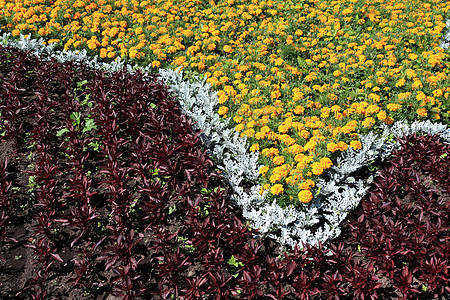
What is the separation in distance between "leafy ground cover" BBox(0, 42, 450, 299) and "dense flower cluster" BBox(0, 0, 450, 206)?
65cm

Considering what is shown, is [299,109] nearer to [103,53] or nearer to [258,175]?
[258,175]

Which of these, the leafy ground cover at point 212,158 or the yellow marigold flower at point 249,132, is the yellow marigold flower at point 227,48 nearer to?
the leafy ground cover at point 212,158

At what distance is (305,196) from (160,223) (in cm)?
148

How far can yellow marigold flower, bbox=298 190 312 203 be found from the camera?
11.7 feet

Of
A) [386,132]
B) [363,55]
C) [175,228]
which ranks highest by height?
[363,55]

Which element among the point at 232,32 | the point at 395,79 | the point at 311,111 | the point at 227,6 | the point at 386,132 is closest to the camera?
the point at 386,132

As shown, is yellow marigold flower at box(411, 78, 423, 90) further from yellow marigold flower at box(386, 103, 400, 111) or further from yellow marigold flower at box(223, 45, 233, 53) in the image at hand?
yellow marigold flower at box(223, 45, 233, 53)

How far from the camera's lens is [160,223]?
3.70 metres

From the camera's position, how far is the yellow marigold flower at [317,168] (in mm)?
3854

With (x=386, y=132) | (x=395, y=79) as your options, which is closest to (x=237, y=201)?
(x=386, y=132)

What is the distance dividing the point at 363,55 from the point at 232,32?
2280 mm

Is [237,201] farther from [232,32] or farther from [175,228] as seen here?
[232,32]

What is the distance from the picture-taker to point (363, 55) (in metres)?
5.76

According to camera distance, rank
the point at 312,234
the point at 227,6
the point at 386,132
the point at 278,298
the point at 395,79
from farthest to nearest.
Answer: the point at 227,6 → the point at 395,79 → the point at 386,132 → the point at 312,234 → the point at 278,298
